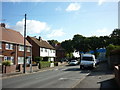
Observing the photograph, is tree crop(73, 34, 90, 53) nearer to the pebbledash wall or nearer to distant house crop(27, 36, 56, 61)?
distant house crop(27, 36, 56, 61)

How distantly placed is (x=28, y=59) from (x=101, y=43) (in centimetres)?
3824

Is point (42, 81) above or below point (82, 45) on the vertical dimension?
below

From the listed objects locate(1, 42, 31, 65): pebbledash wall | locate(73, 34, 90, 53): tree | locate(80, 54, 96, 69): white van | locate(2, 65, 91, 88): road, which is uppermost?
locate(73, 34, 90, 53): tree

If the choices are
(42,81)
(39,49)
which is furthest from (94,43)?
(42,81)

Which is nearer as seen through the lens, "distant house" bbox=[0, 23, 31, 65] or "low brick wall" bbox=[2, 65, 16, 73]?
"low brick wall" bbox=[2, 65, 16, 73]

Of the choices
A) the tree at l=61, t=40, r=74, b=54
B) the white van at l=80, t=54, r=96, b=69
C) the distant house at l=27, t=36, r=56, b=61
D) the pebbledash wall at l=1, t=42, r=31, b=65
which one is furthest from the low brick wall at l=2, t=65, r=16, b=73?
the tree at l=61, t=40, r=74, b=54

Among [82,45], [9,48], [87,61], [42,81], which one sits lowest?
[42,81]

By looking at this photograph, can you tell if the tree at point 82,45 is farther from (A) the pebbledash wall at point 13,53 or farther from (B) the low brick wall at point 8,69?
(B) the low brick wall at point 8,69

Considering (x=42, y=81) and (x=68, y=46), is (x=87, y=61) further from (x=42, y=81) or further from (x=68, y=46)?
(x=68, y=46)

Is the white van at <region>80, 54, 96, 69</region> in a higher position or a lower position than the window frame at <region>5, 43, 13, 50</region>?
lower

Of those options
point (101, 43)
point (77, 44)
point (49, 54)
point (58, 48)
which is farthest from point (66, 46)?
point (49, 54)

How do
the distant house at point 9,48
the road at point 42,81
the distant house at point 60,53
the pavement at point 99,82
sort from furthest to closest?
the distant house at point 60,53 < the distant house at point 9,48 < the road at point 42,81 < the pavement at point 99,82

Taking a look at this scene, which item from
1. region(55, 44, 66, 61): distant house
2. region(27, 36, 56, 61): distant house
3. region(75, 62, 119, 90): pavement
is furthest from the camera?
region(55, 44, 66, 61): distant house

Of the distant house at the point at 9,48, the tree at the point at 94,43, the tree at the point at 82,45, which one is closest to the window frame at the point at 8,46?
the distant house at the point at 9,48
